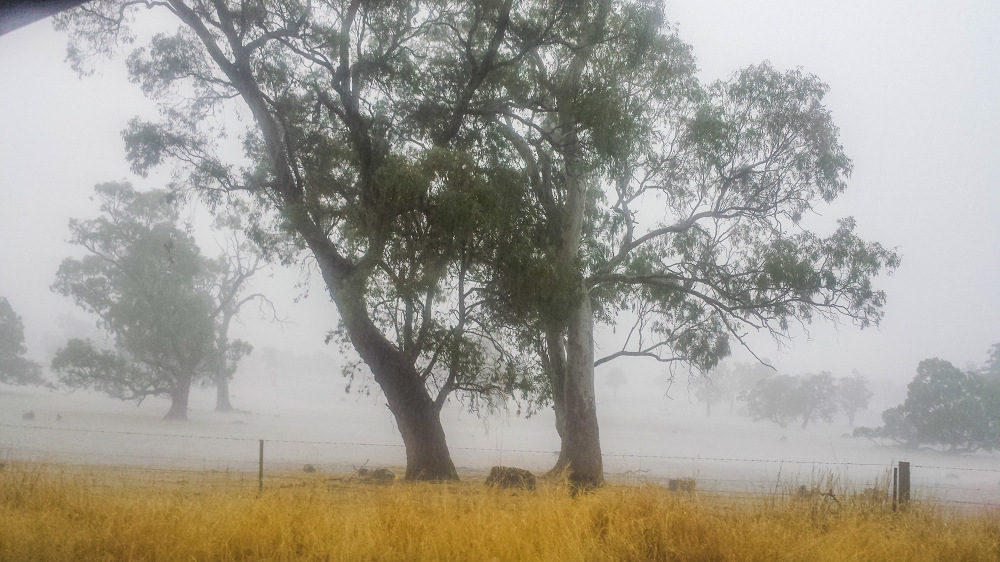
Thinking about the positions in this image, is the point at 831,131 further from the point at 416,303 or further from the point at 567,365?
the point at 416,303

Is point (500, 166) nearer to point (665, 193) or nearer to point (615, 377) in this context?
point (665, 193)

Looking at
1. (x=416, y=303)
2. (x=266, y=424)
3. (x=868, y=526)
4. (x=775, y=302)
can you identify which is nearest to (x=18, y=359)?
(x=266, y=424)

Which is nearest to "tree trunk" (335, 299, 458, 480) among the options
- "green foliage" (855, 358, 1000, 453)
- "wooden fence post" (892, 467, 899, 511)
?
"wooden fence post" (892, 467, 899, 511)

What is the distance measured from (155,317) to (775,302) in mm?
26811

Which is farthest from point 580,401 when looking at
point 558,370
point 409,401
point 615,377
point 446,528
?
point 615,377

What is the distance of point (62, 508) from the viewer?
20.9 feet

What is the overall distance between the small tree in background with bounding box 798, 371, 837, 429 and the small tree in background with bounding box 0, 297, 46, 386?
56124 mm

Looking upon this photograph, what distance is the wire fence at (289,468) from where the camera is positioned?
8680 millimetres

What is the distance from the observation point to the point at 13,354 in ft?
135

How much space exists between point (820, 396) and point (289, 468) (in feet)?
185

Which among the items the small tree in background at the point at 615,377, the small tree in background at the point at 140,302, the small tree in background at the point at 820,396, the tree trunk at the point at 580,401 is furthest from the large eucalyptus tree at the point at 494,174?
the small tree in background at the point at 615,377

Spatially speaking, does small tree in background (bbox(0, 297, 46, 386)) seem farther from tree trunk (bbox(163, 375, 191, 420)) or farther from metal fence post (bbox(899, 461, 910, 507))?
metal fence post (bbox(899, 461, 910, 507))

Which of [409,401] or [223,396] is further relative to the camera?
[223,396]

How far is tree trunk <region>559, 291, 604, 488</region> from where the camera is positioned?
48.9 ft
